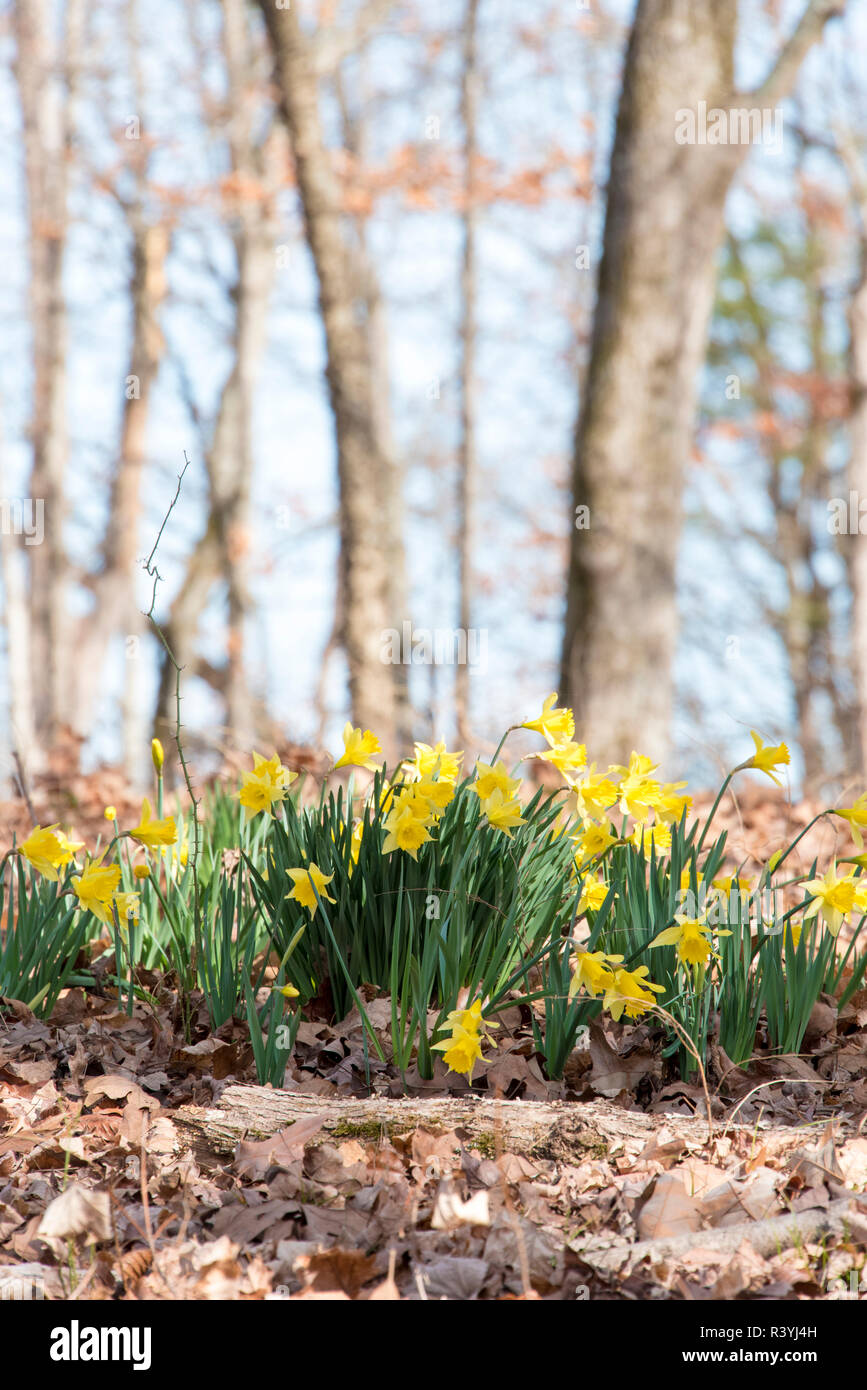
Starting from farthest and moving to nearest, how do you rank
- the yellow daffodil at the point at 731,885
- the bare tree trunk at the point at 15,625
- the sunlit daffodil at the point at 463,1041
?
the bare tree trunk at the point at 15,625, the yellow daffodil at the point at 731,885, the sunlit daffodil at the point at 463,1041

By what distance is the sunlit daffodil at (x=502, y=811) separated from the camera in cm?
233

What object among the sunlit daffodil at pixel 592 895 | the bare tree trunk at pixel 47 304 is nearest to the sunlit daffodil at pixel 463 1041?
the sunlit daffodil at pixel 592 895

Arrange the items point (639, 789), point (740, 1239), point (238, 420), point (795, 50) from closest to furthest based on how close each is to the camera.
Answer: point (740, 1239), point (639, 789), point (795, 50), point (238, 420)

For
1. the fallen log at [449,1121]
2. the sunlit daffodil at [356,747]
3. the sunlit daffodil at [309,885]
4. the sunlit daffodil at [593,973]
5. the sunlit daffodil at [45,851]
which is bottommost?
the fallen log at [449,1121]

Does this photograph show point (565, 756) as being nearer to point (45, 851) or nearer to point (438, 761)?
point (438, 761)

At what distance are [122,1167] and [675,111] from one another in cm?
569

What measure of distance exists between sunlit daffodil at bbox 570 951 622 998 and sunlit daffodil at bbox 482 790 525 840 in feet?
1.05

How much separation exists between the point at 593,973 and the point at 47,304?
12.7m

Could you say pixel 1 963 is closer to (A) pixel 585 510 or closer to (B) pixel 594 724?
(B) pixel 594 724

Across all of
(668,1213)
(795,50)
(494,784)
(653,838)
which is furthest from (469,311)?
(668,1213)

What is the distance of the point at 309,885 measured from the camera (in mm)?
2412

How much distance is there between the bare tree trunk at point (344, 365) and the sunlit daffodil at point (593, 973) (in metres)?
4.71

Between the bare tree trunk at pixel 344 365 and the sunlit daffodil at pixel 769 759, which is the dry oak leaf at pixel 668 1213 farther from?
the bare tree trunk at pixel 344 365
